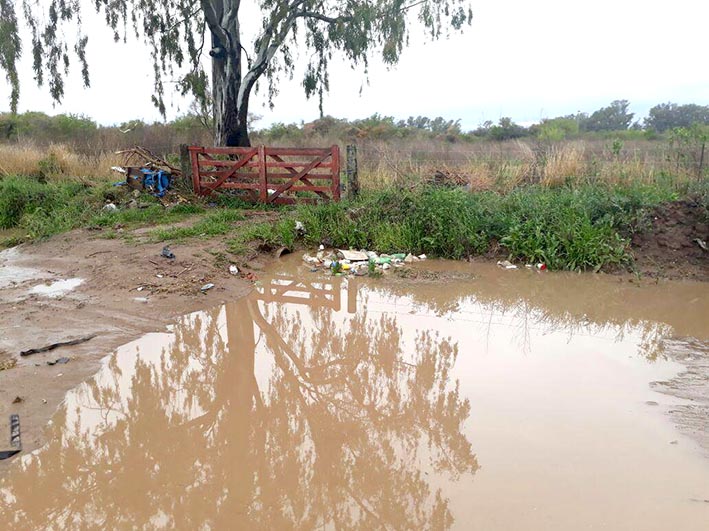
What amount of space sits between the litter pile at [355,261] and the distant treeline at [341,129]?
13.7 m

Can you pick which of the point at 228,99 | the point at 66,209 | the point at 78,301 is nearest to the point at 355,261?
the point at 78,301

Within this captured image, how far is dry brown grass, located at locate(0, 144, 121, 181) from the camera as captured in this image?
16.2m

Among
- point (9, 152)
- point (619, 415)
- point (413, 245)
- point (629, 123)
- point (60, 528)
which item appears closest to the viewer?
point (60, 528)

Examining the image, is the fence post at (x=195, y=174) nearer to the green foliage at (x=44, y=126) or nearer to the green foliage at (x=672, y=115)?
the green foliage at (x=44, y=126)

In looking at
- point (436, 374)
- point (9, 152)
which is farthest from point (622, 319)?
point (9, 152)

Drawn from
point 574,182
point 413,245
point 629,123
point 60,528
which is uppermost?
point 629,123

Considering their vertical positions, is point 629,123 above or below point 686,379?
above

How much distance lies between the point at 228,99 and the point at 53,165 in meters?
6.10

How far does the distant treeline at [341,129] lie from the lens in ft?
72.8

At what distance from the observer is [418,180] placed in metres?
12.1

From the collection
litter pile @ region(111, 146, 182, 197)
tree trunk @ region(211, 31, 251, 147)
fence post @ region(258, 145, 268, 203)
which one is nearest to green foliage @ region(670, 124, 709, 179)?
fence post @ region(258, 145, 268, 203)

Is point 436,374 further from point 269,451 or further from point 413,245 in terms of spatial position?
point 413,245

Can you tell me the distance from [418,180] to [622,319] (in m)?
6.12

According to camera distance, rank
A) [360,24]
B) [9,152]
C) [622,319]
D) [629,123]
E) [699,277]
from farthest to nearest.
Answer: [629,123] → [9,152] → [360,24] → [699,277] → [622,319]
